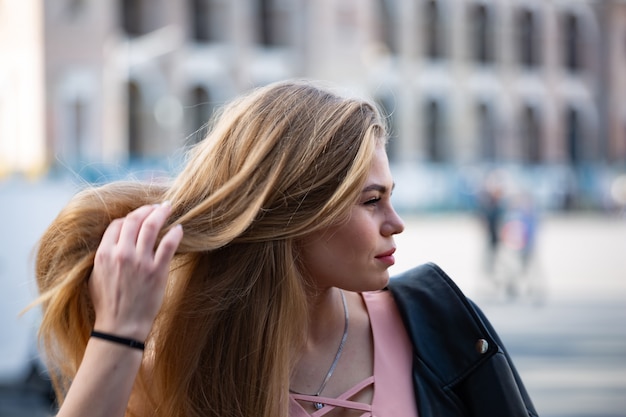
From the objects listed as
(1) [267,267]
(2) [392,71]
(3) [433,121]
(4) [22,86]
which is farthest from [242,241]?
(3) [433,121]

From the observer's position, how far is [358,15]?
36000 millimetres

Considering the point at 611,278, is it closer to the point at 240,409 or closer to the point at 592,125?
the point at 240,409

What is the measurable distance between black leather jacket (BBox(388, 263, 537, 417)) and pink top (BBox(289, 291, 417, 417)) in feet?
0.08

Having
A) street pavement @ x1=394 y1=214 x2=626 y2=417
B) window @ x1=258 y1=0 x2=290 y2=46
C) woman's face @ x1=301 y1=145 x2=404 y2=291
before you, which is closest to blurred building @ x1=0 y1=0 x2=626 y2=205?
window @ x1=258 y1=0 x2=290 y2=46

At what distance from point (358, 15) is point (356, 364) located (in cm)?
3460

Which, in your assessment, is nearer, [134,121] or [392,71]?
[134,121]

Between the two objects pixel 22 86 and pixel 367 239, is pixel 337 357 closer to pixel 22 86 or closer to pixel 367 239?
pixel 367 239

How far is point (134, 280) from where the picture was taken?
71.2 inches

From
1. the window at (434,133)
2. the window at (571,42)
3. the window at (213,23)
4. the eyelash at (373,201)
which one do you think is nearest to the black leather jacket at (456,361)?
the eyelash at (373,201)

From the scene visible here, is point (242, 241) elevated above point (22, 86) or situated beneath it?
elevated above


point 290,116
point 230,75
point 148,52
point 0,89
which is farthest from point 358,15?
point 290,116

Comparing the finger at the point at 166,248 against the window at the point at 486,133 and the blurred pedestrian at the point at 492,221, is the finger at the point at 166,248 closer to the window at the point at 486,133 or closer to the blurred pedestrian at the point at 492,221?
the blurred pedestrian at the point at 492,221

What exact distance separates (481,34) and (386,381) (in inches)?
1645

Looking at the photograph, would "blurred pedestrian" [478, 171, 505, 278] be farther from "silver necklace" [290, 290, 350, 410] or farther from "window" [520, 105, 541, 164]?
"window" [520, 105, 541, 164]
